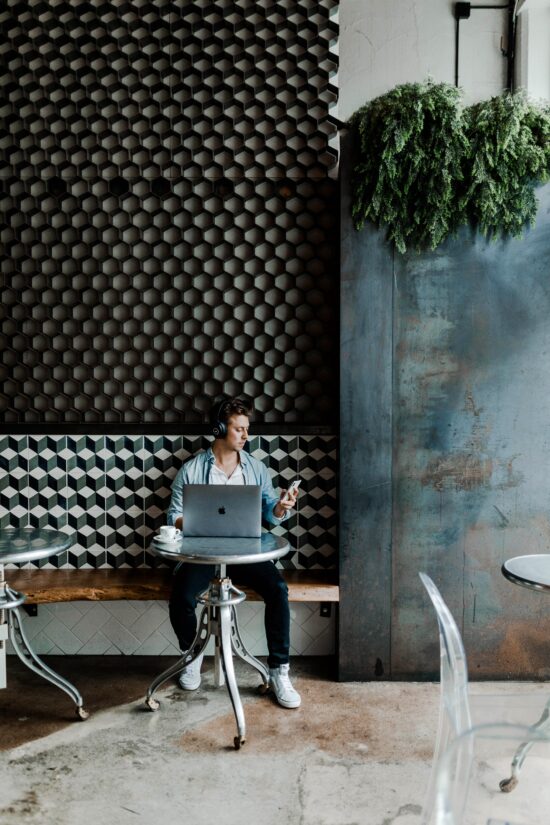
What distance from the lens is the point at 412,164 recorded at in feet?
12.1

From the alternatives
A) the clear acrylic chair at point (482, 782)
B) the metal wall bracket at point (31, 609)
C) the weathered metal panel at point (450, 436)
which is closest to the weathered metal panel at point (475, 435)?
the weathered metal panel at point (450, 436)

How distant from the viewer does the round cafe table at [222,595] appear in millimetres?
3148

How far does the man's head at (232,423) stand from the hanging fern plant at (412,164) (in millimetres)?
1149

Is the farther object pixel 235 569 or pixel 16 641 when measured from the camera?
pixel 235 569

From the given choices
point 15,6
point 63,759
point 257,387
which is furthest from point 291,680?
point 15,6

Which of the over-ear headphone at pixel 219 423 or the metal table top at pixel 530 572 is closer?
the metal table top at pixel 530 572

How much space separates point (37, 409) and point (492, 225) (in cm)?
273

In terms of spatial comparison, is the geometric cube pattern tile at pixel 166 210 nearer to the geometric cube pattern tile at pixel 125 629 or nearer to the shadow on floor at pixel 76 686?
the geometric cube pattern tile at pixel 125 629

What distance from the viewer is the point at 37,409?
430cm

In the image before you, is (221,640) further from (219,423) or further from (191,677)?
(219,423)

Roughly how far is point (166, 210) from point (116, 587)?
214 cm

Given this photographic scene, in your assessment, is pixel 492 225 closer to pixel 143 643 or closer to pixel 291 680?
pixel 291 680

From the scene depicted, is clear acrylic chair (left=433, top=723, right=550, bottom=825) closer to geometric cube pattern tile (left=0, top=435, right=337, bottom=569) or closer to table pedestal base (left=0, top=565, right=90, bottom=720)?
geometric cube pattern tile (left=0, top=435, right=337, bottom=569)

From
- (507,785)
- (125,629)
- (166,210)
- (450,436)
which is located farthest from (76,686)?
(166,210)
